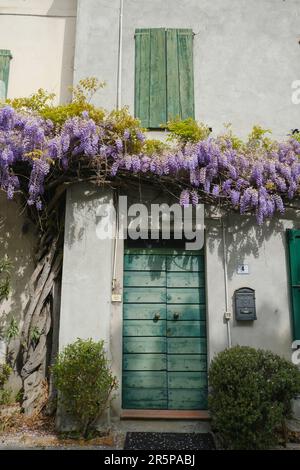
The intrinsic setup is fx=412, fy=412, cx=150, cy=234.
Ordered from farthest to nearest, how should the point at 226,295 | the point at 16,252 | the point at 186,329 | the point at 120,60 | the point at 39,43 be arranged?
the point at 39,43 → the point at 120,60 → the point at 16,252 → the point at 186,329 → the point at 226,295

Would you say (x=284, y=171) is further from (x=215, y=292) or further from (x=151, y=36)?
(x=151, y=36)

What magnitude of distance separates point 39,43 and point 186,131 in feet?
9.65

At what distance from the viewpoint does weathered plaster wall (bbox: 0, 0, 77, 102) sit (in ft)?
20.2

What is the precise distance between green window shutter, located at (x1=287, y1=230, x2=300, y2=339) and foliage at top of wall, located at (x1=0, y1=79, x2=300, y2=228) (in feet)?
1.38

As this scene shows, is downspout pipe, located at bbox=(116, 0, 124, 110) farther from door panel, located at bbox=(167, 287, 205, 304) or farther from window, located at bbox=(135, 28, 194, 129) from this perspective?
door panel, located at bbox=(167, 287, 205, 304)

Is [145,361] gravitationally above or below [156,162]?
below

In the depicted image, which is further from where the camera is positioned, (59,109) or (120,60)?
(120,60)

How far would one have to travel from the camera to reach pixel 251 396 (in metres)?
4.02

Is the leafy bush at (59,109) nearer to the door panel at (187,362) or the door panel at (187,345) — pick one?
the door panel at (187,345)

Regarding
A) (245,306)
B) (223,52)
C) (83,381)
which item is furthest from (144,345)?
A: (223,52)

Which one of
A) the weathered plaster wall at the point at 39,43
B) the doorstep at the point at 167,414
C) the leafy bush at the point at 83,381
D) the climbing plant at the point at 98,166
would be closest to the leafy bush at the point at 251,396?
the doorstep at the point at 167,414

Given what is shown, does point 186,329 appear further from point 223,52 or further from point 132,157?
point 223,52

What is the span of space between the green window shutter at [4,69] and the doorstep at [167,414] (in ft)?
15.3

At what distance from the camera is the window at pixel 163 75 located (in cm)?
579
